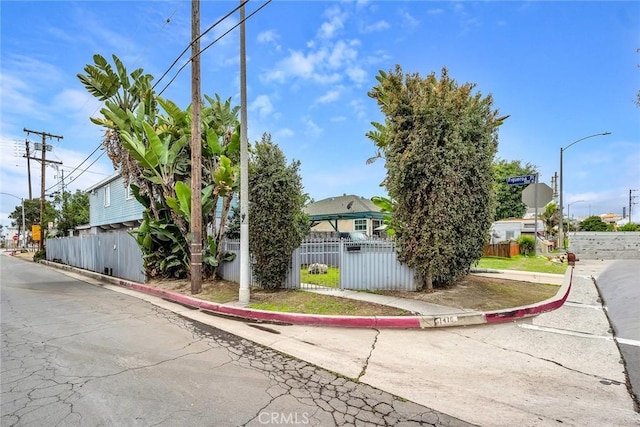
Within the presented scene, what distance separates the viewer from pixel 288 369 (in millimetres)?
4766

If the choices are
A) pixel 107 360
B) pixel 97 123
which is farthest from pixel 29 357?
pixel 97 123

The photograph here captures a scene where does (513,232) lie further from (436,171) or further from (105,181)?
(105,181)

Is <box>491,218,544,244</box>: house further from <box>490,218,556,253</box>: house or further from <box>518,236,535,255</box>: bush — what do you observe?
<box>518,236,535,255</box>: bush

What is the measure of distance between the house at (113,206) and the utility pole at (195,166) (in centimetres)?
1225

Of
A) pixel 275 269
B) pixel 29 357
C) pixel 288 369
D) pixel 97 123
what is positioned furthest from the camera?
pixel 97 123

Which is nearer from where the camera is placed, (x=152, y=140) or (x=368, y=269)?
(x=368, y=269)

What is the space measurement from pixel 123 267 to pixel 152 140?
22.0 ft

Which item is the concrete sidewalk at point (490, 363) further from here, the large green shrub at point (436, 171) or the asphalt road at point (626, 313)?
the large green shrub at point (436, 171)

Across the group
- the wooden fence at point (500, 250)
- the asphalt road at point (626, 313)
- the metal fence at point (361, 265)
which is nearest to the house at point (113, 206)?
the metal fence at point (361, 265)

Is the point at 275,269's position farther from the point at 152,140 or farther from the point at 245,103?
the point at 152,140

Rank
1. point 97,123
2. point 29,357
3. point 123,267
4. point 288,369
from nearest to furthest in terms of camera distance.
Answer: point 288,369 → point 29,357 → point 97,123 → point 123,267

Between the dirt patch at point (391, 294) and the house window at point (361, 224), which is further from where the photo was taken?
the house window at point (361, 224)

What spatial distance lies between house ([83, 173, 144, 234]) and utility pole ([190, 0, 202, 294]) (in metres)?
12.2

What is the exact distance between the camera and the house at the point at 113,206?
71.5ft
